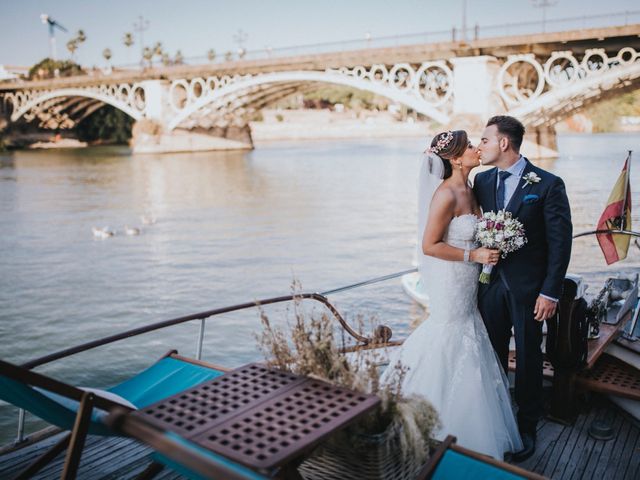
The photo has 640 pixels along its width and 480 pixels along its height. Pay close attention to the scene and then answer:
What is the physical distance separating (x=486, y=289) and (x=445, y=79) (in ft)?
97.9

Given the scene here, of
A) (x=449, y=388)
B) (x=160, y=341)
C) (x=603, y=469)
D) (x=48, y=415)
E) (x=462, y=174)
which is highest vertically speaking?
(x=462, y=174)

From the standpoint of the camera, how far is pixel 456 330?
12.4 ft

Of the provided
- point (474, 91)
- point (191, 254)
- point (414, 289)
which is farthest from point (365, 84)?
point (414, 289)

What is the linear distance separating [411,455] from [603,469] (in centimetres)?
162

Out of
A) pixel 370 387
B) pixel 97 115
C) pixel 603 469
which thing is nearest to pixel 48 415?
pixel 370 387

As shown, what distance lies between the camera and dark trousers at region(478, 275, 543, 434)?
12.0 ft

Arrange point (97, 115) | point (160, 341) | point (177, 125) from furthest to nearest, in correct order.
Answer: point (97, 115)
point (177, 125)
point (160, 341)

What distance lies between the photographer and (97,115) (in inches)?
2518

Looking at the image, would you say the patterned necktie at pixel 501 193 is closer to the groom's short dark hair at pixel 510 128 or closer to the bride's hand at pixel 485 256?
the groom's short dark hair at pixel 510 128

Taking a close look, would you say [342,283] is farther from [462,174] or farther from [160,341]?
[462,174]

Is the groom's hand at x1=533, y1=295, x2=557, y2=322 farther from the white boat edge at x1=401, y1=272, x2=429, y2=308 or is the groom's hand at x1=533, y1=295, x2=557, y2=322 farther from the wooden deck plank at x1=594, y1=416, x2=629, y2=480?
the white boat edge at x1=401, y1=272, x2=429, y2=308

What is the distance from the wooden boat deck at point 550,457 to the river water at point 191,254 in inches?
59.0

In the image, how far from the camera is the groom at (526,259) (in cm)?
354

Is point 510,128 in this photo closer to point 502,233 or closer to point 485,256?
point 502,233
